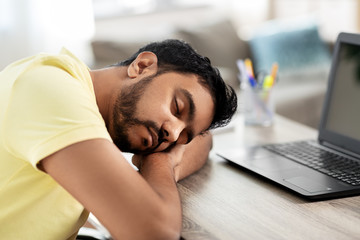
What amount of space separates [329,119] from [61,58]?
81cm

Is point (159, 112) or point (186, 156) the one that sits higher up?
point (159, 112)

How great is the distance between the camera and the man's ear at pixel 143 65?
1310mm

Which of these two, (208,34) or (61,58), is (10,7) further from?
(61,58)

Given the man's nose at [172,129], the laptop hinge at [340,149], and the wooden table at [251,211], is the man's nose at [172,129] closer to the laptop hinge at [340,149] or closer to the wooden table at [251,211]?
the wooden table at [251,211]

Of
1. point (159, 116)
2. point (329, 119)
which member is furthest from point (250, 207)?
point (329, 119)

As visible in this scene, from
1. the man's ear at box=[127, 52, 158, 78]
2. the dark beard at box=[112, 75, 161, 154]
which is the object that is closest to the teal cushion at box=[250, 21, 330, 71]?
the man's ear at box=[127, 52, 158, 78]

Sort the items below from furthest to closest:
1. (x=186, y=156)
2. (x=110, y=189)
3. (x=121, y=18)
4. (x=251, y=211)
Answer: (x=121, y=18) < (x=186, y=156) < (x=251, y=211) < (x=110, y=189)

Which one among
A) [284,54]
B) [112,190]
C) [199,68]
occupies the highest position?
[199,68]

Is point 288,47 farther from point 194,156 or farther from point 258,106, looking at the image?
point 194,156

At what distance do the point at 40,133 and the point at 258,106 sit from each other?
1.01 metres

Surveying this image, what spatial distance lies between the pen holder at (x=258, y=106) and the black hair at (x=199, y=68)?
1.42 ft

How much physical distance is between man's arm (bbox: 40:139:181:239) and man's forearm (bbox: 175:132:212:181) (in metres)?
0.31

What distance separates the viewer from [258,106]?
6.09 feet

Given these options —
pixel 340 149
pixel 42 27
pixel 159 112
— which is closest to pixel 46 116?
pixel 159 112
